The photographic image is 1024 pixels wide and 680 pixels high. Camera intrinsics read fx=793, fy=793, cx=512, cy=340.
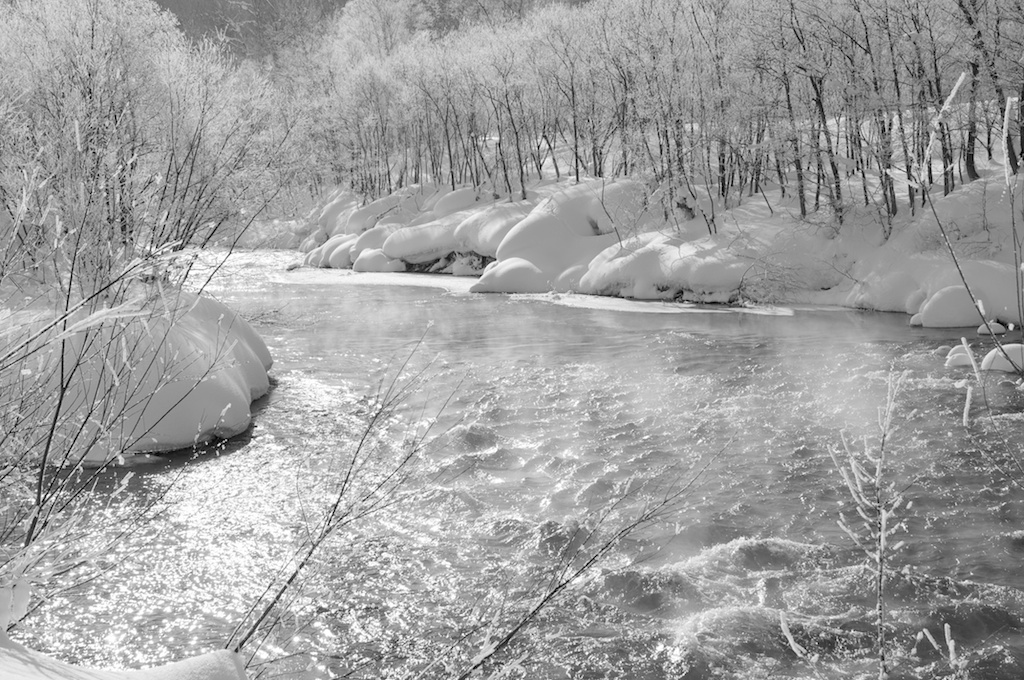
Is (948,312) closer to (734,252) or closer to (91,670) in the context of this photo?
(734,252)

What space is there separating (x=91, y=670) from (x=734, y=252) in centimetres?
2214

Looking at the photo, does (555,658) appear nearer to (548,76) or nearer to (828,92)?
(828,92)

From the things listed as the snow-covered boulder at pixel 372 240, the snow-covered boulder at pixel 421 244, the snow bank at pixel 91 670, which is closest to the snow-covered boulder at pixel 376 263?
the snow-covered boulder at pixel 421 244

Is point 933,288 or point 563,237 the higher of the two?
point 563,237

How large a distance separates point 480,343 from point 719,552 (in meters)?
10.3

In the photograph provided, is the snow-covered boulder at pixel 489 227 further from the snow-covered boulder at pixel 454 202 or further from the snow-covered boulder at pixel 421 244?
the snow-covered boulder at pixel 454 202

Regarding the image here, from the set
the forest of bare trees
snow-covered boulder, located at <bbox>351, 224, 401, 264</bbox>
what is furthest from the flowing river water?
snow-covered boulder, located at <bbox>351, 224, 401, 264</bbox>

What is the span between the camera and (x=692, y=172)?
1105 inches

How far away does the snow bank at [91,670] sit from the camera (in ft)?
5.92

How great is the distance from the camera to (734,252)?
2266cm

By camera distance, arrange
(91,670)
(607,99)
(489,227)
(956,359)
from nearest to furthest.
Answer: (91,670)
(956,359)
(489,227)
(607,99)

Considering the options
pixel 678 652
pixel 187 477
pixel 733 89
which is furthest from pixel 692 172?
pixel 678 652

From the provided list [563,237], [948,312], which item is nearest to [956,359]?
[948,312]

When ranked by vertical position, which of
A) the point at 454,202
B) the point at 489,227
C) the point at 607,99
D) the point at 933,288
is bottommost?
the point at 933,288
